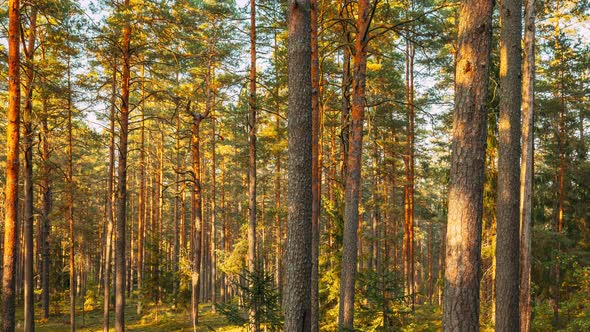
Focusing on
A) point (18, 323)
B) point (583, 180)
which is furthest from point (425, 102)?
point (18, 323)

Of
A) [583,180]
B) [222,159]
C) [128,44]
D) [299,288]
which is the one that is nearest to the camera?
[299,288]

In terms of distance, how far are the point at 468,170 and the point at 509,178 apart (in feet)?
13.6

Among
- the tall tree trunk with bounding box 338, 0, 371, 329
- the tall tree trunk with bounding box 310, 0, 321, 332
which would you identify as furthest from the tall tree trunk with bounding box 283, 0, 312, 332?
the tall tree trunk with bounding box 310, 0, 321, 332

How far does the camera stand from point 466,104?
470 centimetres

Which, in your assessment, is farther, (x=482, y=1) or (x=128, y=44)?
(x=128, y=44)

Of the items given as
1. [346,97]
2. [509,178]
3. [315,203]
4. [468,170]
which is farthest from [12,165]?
[509,178]

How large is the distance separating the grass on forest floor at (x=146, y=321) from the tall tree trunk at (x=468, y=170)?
1517 centimetres

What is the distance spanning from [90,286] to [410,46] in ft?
86.1

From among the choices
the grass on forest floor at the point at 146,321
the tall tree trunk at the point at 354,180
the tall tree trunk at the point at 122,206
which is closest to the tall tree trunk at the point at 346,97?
the tall tree trunk at the point at 354,180

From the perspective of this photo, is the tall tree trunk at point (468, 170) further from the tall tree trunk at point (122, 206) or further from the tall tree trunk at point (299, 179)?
the tall tree trunk at point (122, 206)

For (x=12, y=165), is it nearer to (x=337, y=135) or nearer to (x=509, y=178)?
(x=337, y=135)

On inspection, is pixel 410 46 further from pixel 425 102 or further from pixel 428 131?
Answer: pixel 428 131

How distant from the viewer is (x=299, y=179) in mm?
5531

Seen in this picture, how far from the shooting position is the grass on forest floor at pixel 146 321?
20.0m
